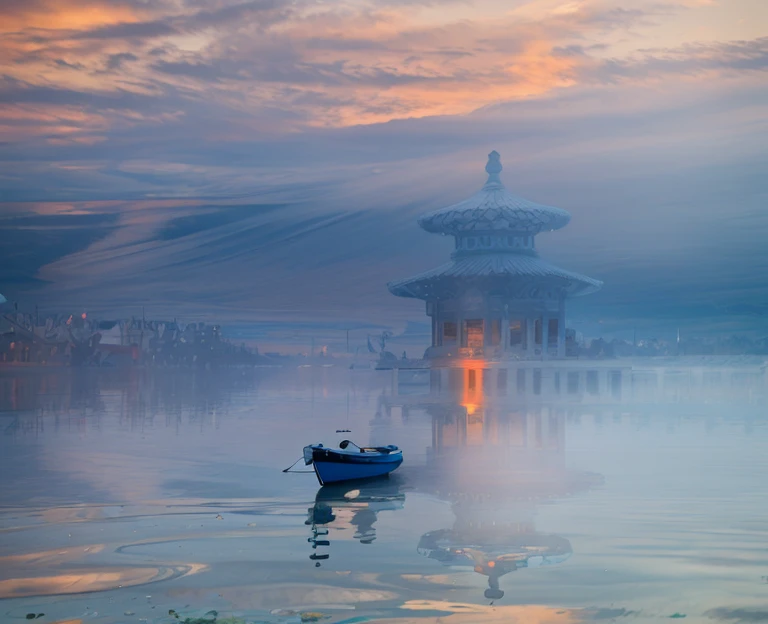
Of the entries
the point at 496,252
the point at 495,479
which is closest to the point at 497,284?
the point at 496,252

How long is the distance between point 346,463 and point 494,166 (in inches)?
2552

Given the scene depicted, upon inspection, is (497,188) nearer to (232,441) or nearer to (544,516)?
(232,441)

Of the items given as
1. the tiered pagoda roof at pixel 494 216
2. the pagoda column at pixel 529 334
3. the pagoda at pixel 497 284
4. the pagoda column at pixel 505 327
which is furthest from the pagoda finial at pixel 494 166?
the pagoda column at pixel 529 334

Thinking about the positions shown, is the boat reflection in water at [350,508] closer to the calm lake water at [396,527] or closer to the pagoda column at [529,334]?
the calm lake water at [396,527]

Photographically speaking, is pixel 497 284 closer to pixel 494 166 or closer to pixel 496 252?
pixel 496 252

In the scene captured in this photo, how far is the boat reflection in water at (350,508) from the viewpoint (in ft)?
79.6

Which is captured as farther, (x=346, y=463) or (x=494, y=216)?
(x=494, y=216)

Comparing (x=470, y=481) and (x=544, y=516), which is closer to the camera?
(x=544, y=516)

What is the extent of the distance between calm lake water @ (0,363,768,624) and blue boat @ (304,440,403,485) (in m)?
0.64

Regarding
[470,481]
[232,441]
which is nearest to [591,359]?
[232,441]

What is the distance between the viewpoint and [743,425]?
60688 mm

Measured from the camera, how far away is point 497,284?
86.6 metres

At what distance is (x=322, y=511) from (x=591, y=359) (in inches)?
2356

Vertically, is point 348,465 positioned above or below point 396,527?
above
